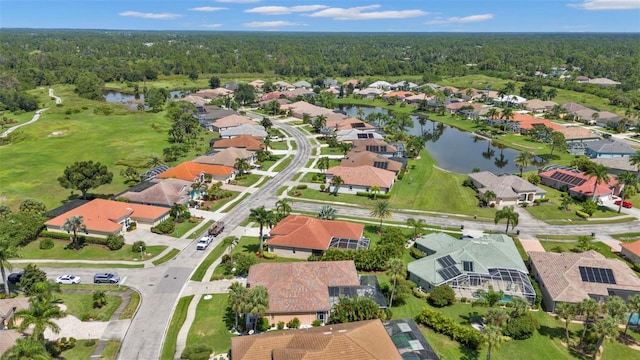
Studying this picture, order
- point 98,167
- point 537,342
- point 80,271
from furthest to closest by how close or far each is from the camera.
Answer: point 98,167 < point 80,271 < point 537,342

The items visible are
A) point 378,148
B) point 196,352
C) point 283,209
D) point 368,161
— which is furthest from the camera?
point 378,148

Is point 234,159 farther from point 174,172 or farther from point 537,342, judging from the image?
point 537,342

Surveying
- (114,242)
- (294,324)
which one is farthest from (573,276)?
(114,242)

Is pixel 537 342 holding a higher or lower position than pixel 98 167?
lower

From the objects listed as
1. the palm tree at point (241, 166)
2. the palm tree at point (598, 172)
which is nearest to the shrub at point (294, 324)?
the palm tree at point (241, 166)

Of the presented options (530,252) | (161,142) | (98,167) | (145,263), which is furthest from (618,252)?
(161,142)

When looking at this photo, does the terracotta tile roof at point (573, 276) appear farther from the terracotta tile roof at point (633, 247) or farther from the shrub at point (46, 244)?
the shrub at point (46, 244)

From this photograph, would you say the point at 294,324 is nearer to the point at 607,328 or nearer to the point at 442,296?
the point at 442,296
